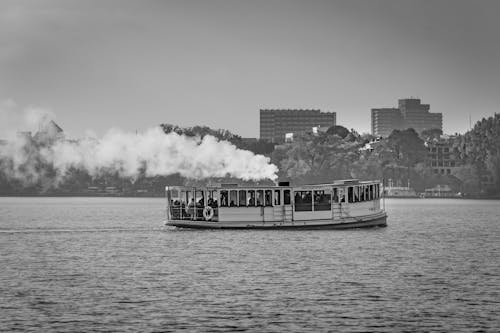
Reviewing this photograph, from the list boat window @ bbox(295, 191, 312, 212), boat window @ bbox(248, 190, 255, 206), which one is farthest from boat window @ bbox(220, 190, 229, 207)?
boat window @ bbox(295, 191, 312, 212)

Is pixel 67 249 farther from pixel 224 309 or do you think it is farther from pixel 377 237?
pixel 224 309

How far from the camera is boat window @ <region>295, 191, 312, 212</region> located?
10950cm

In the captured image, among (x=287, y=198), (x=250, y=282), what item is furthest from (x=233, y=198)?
(x=250, y=282)

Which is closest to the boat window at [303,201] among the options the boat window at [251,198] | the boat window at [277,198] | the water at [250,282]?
the boat window at [277,198]

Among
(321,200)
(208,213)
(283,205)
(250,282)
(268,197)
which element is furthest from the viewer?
(208,213)

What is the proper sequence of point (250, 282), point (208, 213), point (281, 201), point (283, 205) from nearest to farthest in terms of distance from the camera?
point (250, 282), point (281, 201), point (283, 205), point (208, 213)

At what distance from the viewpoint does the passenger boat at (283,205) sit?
358 ft

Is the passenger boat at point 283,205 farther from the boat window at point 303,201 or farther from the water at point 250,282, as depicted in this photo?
the water at point 250,282

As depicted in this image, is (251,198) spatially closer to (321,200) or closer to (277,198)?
(277,198)

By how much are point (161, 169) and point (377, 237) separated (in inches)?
1828

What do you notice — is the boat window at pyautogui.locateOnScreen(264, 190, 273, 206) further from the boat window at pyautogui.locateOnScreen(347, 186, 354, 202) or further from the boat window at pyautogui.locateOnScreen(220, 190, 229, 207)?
the boat window at pyautogui.locateOnScreen(347, 186, 354, 202)

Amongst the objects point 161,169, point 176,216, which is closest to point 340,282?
point 176,216

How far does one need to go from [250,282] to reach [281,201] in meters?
36.9

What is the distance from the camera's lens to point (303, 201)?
361 ft
